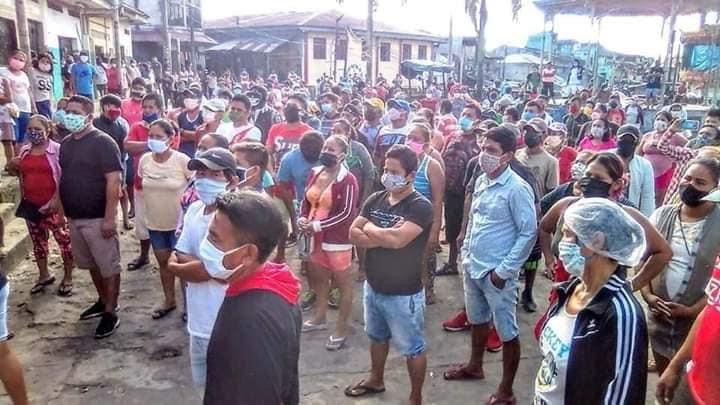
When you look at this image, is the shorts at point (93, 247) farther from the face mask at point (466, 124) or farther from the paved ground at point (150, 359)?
the face mask at point (466, 124)

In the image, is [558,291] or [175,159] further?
[175,159]

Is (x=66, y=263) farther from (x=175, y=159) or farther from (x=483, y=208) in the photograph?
(x=483, y=208)

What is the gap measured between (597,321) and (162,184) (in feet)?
13.0

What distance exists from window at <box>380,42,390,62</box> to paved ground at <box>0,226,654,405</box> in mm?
39008

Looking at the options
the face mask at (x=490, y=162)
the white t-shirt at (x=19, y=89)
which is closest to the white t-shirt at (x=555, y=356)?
the face mask at (x=490, y=162)

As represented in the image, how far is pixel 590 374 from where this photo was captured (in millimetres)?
2020

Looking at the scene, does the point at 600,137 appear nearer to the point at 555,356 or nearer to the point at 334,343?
the point at 334,343

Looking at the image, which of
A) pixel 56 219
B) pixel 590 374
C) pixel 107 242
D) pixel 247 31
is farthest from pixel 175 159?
pixel 247 31

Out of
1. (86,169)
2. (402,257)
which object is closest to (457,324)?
(402,257)

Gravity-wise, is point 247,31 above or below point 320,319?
above

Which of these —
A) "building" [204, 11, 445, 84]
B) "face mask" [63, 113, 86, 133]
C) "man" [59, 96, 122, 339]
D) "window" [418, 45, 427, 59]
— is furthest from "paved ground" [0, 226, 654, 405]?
"window" [418, 45, 427, 59]

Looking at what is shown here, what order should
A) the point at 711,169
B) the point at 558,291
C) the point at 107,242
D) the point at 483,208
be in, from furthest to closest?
the point at 107,242, the point at 483,208, the point at 711,169, the point at 558,291

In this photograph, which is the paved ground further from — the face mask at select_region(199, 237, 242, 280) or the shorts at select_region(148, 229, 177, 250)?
the face mask at select_region(199, 237, 242, 280)

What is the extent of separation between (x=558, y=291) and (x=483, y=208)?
1.41 m
